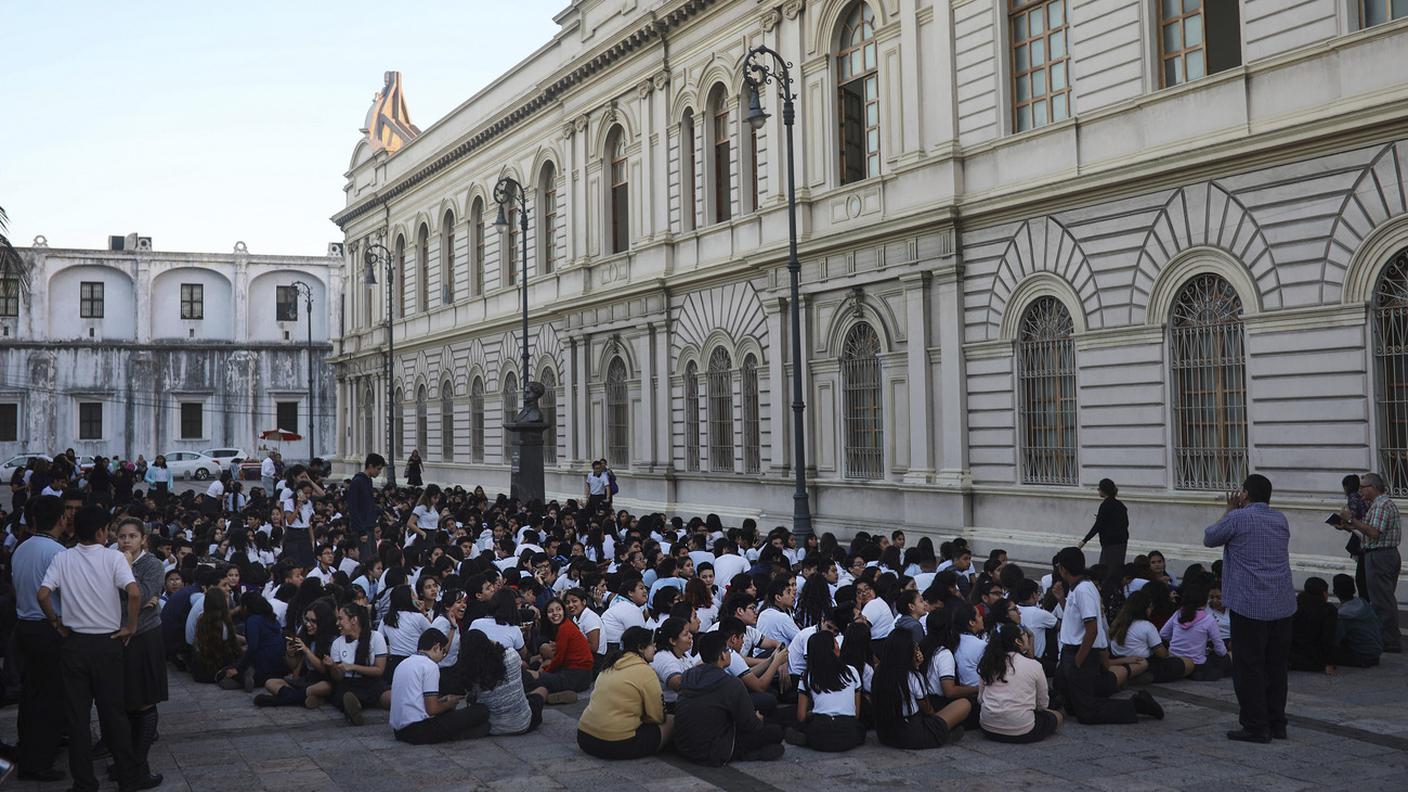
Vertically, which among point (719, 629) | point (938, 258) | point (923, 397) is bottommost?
point (719, 629)

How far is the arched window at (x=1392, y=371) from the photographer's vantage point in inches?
595

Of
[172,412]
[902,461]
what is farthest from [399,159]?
[902,461]

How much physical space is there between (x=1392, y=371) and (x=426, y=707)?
12369 mm

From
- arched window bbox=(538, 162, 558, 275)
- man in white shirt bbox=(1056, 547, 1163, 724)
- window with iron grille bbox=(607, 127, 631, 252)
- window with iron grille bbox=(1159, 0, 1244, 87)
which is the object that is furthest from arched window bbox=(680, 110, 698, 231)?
man in white shirt bbox=(1056, 547, 1163, 724)

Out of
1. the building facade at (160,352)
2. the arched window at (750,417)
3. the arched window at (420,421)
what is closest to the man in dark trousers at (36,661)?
the arched window at (750,417)

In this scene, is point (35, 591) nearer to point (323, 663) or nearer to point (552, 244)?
point (323, 663)

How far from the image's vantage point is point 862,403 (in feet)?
77.6

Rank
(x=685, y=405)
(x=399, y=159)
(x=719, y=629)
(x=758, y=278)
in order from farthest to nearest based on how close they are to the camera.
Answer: (x=399, y=159) → (x=685, y=405) → (x=758, y=278) → (x=719, y=629)

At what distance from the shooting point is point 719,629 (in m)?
9.53

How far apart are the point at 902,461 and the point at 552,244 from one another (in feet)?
56.3

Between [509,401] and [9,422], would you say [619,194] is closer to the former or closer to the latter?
[509,401]

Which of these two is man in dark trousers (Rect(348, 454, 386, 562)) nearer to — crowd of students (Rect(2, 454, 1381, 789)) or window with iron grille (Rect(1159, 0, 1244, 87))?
crowd of students (Rect(2, 454, 1381, 789))

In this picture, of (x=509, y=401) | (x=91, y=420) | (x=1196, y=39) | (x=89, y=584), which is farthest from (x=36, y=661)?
(x=91, y=420)

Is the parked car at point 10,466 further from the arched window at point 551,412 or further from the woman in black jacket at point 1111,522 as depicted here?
the woman in black jacket at point 1111,522
